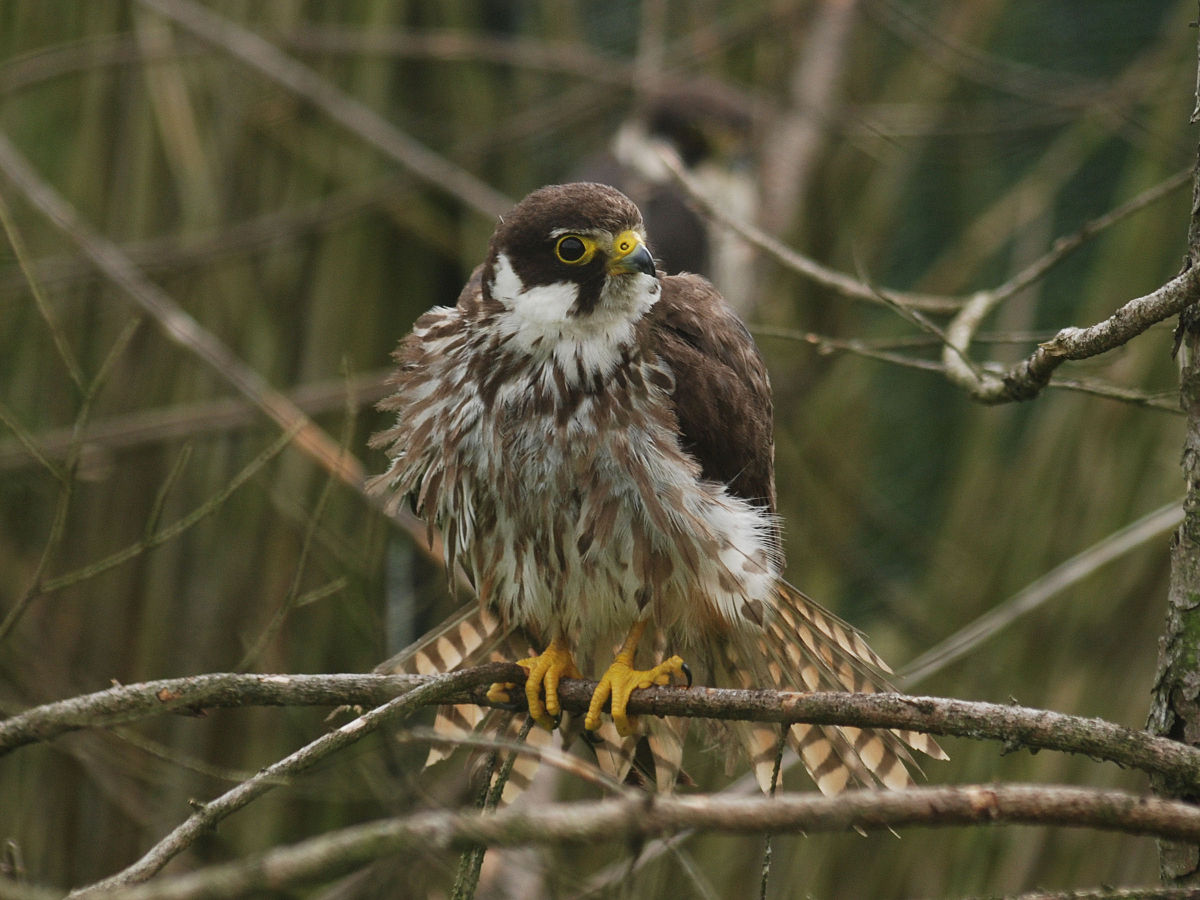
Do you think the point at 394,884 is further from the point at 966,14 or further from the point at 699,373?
the point at 966,14

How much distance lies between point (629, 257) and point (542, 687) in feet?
2.92

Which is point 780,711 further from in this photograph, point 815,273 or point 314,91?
point 314,91

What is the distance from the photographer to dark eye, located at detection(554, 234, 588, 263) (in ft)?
8.77

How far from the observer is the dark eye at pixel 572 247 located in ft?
8.77

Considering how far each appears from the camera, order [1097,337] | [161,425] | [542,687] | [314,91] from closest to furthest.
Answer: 1. [1097,337]
2. [542,687]
3. [161,425]
4. [314,91]

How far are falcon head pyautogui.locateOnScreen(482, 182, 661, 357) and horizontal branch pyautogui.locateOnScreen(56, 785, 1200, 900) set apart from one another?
1.50 metres

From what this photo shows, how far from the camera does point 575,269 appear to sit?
2.68 meters

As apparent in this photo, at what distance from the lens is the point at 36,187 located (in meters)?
3.60

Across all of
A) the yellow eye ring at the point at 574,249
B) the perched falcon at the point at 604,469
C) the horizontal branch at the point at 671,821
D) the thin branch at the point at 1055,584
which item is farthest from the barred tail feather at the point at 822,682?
the horizontal branch at the point at 671,821

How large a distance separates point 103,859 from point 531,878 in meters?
1.47

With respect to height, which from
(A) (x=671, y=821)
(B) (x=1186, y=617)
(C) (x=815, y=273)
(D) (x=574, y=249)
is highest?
(D) (x=574, y=249)

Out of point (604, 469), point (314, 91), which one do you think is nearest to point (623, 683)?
point (604, 469)

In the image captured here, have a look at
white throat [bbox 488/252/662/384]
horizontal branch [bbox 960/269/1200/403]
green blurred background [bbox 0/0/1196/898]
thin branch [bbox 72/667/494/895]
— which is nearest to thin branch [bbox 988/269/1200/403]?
horizontal branch [bbox 960/269/1200/403]

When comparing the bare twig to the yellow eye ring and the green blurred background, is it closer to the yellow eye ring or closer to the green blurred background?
the yellow eye ring
